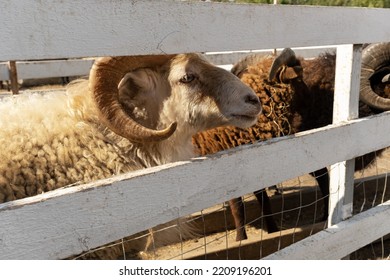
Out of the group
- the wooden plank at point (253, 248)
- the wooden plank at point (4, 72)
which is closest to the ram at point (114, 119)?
the wooden plank at point (253, 248)

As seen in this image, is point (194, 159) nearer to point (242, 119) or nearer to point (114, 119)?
point (114, 119)

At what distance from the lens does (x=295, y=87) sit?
4.60 metres

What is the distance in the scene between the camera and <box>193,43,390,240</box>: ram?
4121mm

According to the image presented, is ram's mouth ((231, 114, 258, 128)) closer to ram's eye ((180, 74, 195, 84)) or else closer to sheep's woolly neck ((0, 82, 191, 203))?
ram's eye ((180, 74, 195, 84))

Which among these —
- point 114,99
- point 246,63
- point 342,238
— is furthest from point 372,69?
point 114,99

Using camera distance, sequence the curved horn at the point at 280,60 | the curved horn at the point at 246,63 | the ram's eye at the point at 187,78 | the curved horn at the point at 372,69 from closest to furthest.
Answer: the ram's eye at the point at 187,78, the curved horn at the point at 372,69, the curved horn at the point at 280,60, the curved horn at the point at 246,63

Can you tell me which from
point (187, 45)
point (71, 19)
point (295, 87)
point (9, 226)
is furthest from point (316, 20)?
point (295, 87)

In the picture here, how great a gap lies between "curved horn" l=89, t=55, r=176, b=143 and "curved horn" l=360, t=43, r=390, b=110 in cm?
263

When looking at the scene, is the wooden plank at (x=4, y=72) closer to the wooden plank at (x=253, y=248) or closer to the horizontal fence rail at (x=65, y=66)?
the horizontal fence rail at (x=65, y=66)

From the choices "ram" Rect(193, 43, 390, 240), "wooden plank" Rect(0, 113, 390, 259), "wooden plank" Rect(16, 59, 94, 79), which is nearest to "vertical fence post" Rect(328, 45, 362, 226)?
"wooden plank" Rect(0, 113, 390, 259)

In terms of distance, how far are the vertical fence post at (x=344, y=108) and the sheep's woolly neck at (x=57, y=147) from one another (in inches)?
46.6

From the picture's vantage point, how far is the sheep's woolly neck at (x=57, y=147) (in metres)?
2.17

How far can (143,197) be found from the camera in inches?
63.3
